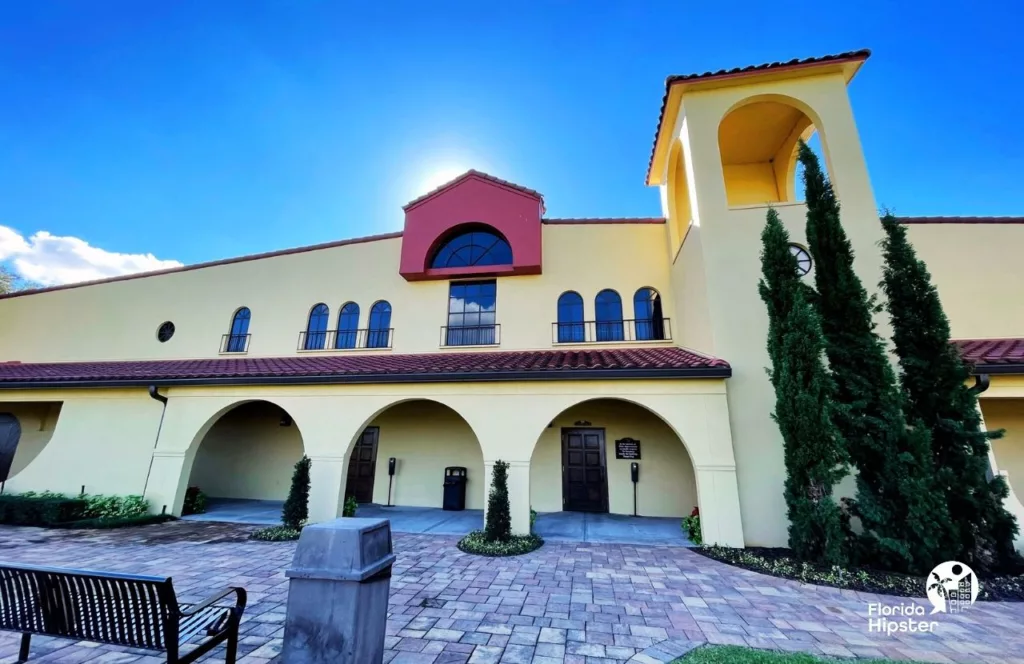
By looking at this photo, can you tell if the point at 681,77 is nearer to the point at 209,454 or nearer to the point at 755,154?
the point at 755,154

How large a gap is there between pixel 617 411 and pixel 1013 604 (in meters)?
6.46

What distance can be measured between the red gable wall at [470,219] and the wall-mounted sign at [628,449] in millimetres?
5331

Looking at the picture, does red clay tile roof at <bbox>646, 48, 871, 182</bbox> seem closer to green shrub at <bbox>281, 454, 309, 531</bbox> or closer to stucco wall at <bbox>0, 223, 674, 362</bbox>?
stucco wall at <bbox>0, 223, 674, 362</bbox>

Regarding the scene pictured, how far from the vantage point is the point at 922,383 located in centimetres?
608

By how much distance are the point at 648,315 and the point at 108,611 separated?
423 inches

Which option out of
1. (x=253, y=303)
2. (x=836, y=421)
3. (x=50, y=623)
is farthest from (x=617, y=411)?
(x=253, y=303)

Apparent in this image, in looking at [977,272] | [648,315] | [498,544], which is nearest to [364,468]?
[498,544]

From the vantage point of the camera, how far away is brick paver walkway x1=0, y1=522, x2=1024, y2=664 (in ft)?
11.5

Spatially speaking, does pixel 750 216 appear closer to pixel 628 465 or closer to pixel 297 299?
pixel 628 465

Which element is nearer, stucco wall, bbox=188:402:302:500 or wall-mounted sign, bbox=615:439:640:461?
wall-mounted sign, bbox=615:439:640:461

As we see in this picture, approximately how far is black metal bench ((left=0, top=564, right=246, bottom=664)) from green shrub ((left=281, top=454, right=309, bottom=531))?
196 inches

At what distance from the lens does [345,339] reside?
476 inches

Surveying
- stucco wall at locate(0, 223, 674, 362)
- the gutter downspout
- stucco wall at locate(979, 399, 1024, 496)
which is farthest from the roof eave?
stucco wall at locate(979, 399, 1024, 496)

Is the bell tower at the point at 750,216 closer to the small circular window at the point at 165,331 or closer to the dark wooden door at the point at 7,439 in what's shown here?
the small circular window at the point at 165,331
